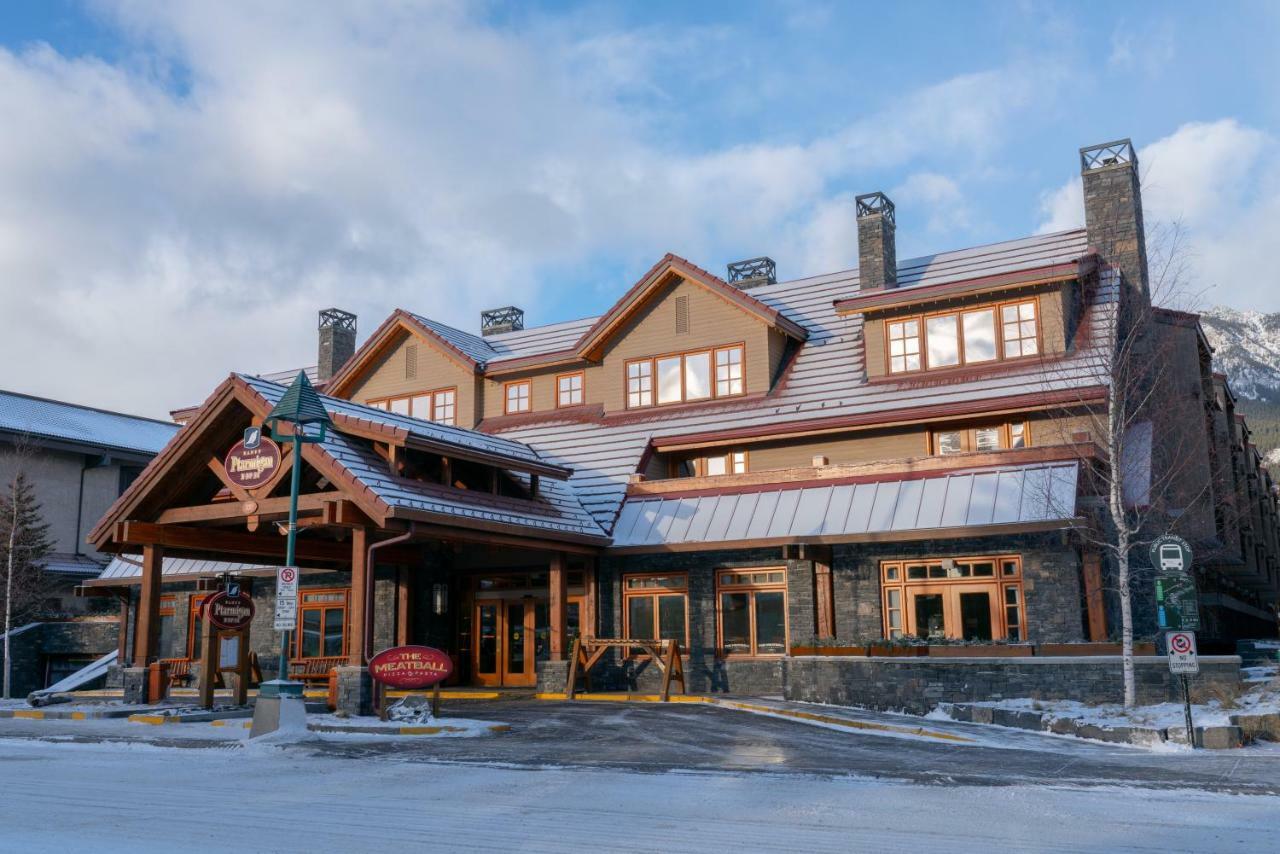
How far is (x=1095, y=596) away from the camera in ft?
70.9

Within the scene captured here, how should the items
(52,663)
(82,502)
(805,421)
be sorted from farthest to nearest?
(82,502)
(52,663)
(805,421)

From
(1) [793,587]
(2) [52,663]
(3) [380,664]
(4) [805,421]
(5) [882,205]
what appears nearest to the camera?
(3) [380,664]

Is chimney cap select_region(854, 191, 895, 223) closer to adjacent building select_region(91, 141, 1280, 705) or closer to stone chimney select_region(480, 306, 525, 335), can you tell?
adjacent building select_region(91, 141, 1280, 705)

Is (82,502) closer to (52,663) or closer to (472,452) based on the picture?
(52,663)

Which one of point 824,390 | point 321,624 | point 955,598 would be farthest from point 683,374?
point 321,624

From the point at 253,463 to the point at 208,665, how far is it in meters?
3.99

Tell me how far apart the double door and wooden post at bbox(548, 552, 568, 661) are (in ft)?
6.49

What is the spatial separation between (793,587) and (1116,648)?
6.94 metres

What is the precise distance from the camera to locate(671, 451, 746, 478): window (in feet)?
93.1

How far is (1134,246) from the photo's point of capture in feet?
90.9

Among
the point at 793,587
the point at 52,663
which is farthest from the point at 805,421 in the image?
the point at 52,663

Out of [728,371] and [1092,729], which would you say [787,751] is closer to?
[1092,729]

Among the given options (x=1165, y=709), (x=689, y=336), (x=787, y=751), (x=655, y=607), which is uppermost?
(x=689, y=336)

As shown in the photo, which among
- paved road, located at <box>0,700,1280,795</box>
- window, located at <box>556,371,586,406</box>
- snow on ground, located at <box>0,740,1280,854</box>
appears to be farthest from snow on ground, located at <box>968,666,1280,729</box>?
window, located at <box>556,371,586,406</box>
